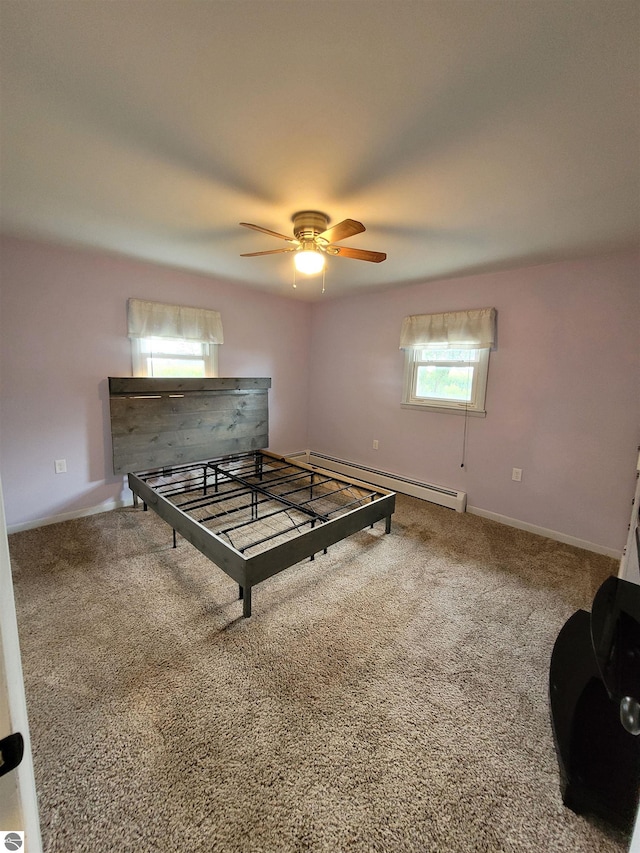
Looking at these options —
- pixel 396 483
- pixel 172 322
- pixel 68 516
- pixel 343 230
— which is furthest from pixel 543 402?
pixel 68 516

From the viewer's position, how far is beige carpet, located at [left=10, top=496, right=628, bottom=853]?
43.8 inches

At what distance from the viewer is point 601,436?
2701 mm

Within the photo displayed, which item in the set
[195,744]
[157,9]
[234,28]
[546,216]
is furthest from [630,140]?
[195,744]

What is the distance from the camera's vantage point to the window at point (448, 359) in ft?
10.8

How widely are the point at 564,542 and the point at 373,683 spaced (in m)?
2.32

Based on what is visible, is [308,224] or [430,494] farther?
[430,494]

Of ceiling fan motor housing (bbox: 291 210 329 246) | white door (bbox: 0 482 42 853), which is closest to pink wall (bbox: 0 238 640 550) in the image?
ceiling fan motor housing (bbox: 291 210 329 246)

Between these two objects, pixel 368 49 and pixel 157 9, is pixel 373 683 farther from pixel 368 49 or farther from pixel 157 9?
pixel 157 9

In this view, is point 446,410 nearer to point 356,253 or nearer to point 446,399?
point 446,399

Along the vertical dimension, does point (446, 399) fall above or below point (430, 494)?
above

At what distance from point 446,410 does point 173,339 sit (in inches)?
118

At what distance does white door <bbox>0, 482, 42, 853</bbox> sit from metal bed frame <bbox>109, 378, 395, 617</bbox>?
1388mm

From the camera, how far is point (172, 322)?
3432mm

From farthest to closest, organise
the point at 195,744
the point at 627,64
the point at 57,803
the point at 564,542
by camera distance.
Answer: the point at 564,542, the point at 195,744, the point at 57,803, the point at 627,64
